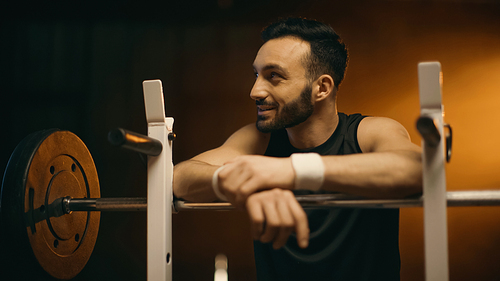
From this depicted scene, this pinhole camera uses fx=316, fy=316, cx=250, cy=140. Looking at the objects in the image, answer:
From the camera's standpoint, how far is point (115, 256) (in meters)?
1.89

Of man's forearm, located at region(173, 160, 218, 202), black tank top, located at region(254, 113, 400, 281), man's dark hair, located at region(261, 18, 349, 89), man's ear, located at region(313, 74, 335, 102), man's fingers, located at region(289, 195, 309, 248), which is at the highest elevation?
man's dark hair, located at region(261, 18, 349, 89)

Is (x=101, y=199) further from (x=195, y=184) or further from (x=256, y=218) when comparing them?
(x=256, y=218)

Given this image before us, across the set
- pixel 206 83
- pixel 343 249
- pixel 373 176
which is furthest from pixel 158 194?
pixel 206 83

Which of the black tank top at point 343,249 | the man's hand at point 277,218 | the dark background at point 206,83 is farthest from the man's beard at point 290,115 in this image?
the dark background at point 206,83

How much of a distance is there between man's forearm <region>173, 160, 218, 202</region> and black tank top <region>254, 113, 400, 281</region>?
0.38 metres

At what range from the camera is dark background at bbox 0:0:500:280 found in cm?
184

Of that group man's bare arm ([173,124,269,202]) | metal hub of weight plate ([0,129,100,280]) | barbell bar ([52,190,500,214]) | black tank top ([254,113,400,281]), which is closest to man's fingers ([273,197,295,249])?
barbell bar ([52,190,500,214])

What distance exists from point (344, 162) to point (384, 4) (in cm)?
171

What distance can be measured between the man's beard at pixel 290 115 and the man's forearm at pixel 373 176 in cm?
39

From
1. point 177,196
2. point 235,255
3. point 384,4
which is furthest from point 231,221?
point 384,4

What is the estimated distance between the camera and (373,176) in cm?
60

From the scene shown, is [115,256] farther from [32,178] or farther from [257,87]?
[257,87]

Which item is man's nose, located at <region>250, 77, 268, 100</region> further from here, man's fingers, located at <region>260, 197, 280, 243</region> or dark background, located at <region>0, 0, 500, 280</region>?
dark background, located at <region>0, 0, 500, 280</region>

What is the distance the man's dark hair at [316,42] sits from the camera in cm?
107
